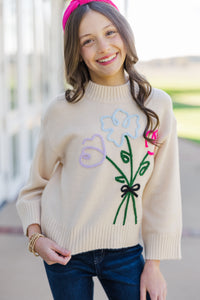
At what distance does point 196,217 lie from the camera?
13.3 feet

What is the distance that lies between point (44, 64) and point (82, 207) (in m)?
5.99

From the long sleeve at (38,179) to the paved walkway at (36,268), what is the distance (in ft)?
4.87

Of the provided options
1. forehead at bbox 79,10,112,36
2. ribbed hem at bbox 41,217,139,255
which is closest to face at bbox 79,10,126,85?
forehead at bbox 79,10,112,36

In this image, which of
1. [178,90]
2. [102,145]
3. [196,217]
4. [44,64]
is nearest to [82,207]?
[102,145]

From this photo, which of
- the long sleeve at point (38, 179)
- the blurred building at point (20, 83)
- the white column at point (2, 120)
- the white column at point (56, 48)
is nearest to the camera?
the long sleeve at point (38, 179)

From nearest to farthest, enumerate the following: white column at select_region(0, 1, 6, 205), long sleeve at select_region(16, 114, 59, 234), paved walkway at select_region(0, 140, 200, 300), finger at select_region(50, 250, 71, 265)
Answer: finger at select_region(50, 250, 71, 265) < long sleeve at select_region(16, 114, 59, 234) < paved walkway at select_region(0, 140, 200, 300) < white column at select_region(0, 1, 6, 205)

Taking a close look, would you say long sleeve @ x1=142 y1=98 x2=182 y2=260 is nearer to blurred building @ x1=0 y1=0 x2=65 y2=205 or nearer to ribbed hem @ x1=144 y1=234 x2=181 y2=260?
ribbed hem @ x1=144 y1=234 x2=181 y2=260

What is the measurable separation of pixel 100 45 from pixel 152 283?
29.6 inches

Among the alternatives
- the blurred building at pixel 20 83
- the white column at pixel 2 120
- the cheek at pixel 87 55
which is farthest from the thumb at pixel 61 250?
the white column at pixel 2 120

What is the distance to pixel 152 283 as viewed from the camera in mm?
1192

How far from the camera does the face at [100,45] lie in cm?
117

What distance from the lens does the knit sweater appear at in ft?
3.87

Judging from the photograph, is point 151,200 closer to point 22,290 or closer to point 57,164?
point 57,164

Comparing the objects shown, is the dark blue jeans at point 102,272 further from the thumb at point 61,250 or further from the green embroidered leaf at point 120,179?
the green embroidered leaf at point 120,179
